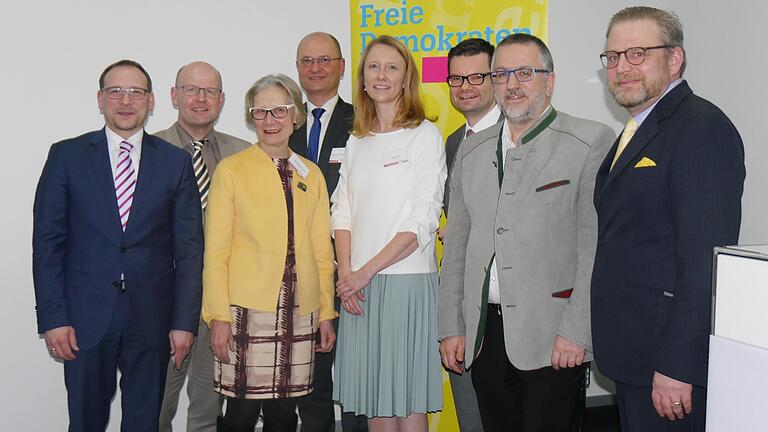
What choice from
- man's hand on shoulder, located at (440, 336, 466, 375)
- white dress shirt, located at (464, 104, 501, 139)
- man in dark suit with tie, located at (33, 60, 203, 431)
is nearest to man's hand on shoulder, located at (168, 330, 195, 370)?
man in dark suit with tie, located at (33, 60, 203, 431)

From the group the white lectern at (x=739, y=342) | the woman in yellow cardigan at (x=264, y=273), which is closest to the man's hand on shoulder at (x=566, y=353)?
the white lectern at (x=739, y=342)

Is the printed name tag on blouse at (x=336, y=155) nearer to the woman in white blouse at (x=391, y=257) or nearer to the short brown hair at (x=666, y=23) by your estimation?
the woman in white blouse at (x=391, y=257)

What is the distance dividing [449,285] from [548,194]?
0.56m

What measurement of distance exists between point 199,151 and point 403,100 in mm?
1007

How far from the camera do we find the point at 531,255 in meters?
2.33

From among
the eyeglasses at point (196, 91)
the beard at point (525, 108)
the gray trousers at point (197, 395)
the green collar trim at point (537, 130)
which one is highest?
the eyeglasses at point (196, 91)

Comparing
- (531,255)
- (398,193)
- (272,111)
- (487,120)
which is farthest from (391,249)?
(487,120)

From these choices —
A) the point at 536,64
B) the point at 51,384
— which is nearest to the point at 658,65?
the point at 536,64

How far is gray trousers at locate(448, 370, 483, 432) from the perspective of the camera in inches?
118

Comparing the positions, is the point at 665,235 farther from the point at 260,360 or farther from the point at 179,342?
the point at 179,342

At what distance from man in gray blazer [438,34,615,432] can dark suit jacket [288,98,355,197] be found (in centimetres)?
90

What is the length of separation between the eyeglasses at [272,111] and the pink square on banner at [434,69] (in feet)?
4.52

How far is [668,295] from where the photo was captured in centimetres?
196

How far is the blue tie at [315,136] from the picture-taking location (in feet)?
11.0
